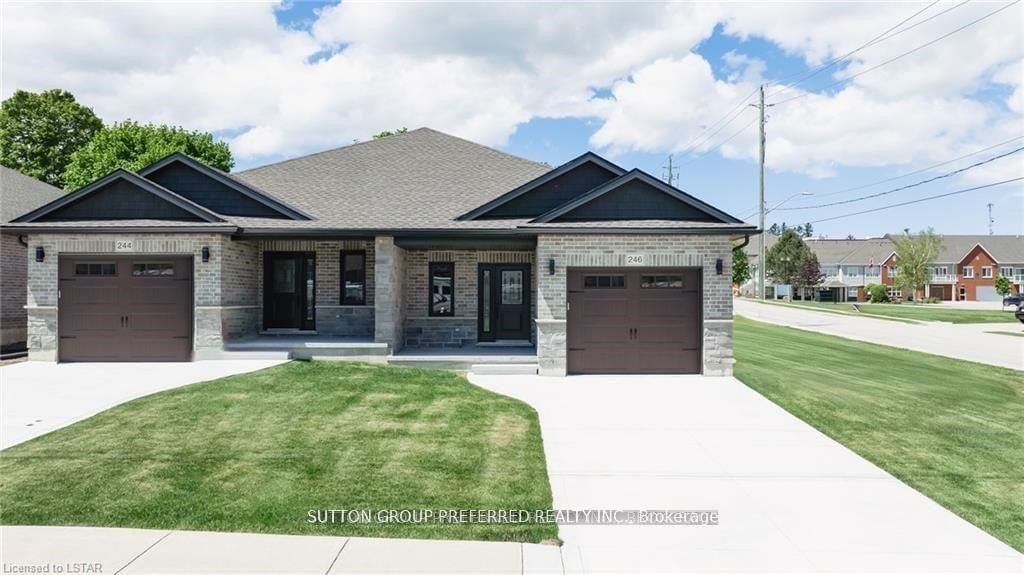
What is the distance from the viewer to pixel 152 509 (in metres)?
5.26

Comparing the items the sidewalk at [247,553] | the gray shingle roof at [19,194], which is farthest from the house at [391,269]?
the sidewalk at [247,553]

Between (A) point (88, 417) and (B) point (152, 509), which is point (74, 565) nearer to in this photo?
(B) point (152, 509)

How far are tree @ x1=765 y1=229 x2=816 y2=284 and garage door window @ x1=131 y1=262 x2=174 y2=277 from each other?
64.2 m

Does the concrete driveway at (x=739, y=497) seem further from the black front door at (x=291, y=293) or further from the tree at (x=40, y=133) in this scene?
the tree at (x=40, y=133)

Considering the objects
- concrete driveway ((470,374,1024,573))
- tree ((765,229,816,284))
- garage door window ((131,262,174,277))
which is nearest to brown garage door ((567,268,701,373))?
concrete driveway ((470,374,1024,573))

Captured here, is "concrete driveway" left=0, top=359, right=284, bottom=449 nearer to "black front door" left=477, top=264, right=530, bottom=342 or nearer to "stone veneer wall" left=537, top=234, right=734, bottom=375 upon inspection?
"black front door" left=477, top=264, right=530, bottom=342

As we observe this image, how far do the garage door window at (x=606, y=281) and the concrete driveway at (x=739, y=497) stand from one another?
3.58 meters

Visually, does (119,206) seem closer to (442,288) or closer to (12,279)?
(442,288)

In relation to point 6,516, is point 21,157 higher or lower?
higher

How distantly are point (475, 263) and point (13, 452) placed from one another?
10560 mm

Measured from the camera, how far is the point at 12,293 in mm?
18266

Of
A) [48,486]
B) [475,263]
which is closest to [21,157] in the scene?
[475,263]

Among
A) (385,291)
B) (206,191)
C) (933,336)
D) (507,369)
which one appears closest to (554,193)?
(507,369)

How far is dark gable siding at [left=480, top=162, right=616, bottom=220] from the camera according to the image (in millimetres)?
14273
